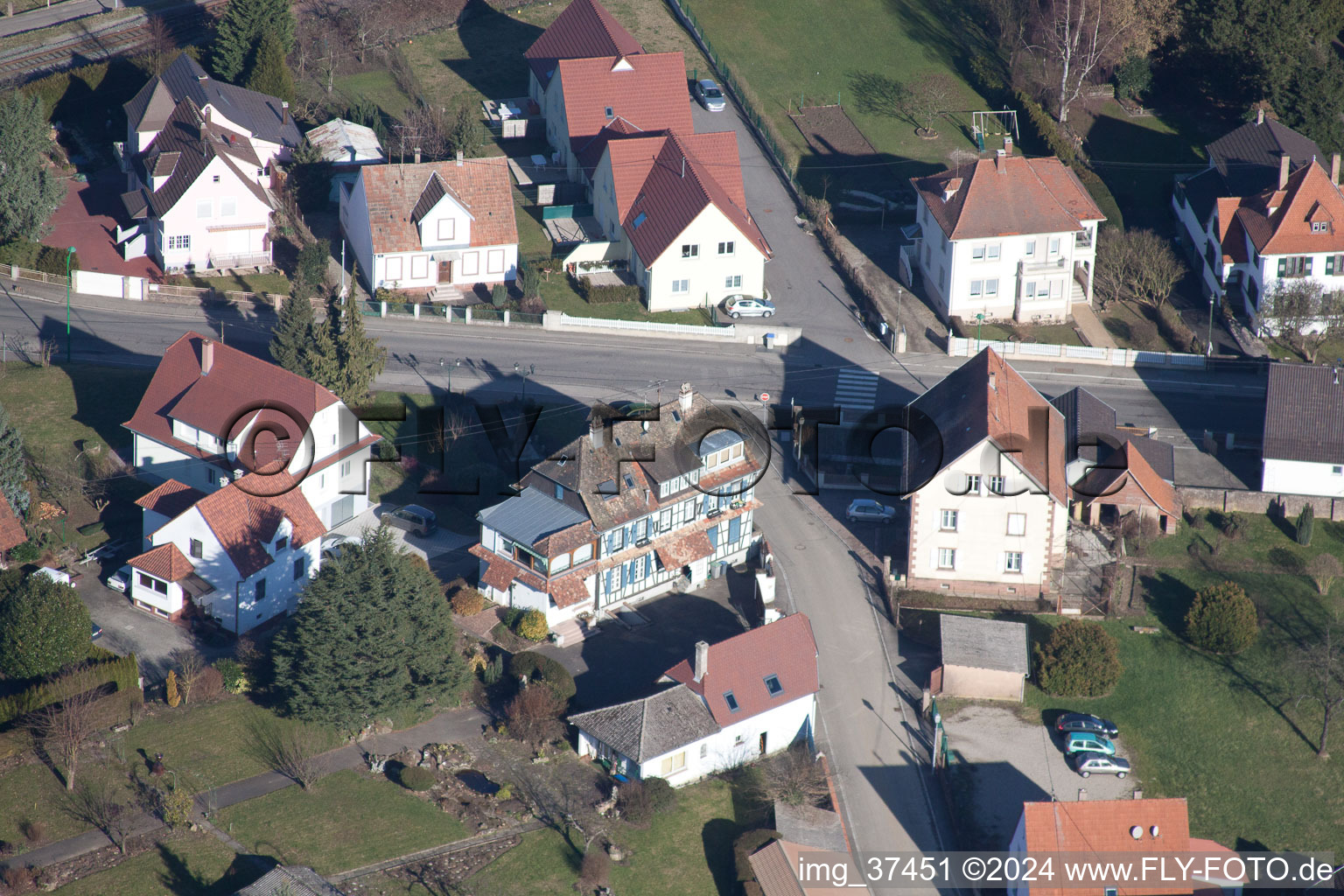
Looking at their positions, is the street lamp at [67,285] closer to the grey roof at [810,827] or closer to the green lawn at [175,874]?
the green lawn at [175,874]

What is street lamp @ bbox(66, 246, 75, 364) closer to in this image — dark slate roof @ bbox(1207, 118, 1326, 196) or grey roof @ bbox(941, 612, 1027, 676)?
grey roof @ bbox(941, 612, 1027, 676)

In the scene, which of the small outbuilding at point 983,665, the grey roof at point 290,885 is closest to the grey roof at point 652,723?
the small outbuilding at point 983,665

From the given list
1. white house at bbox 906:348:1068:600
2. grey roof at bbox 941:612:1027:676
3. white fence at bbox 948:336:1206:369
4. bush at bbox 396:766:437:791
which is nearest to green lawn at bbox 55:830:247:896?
bush at bbox 396:766:437:791

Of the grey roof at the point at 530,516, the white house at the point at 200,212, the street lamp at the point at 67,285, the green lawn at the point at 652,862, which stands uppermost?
the white house at the point at 200,212

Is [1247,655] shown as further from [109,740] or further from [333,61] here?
[333,61]

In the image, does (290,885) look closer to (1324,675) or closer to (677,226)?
(1324,675)
